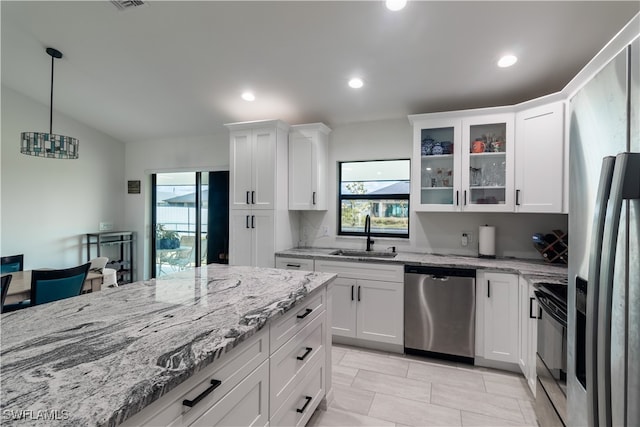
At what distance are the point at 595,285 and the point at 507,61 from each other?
2.55 metres

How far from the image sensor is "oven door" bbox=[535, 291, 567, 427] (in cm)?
150

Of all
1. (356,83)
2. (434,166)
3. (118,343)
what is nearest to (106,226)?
(356,83)

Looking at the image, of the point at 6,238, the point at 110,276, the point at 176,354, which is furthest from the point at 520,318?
the point at 6,238

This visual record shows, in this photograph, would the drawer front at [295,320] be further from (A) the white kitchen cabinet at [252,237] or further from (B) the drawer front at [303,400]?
(A) the white kitchen cabinet at [252,237]

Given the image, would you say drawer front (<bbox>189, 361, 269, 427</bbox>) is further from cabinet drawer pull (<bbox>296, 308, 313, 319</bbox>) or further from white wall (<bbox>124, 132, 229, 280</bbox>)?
white wall (<bbox>124, 132, 229, 280</bbox>)

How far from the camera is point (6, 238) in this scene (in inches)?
158

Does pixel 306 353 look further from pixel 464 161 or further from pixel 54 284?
pixel 464 161

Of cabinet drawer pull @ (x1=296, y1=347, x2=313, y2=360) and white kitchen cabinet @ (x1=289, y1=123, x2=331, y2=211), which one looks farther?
white kitchen cabinet @ (x1=289, y1=123, x2=331, y2=211)

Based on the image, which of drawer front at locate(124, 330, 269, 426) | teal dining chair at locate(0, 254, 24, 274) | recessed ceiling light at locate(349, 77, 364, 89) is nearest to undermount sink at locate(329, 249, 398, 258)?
recessed ceiling light at locate(349, 77, 364, 89)

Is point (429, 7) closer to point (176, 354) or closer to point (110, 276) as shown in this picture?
point (176, 354)

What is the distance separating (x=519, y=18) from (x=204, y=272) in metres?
2.91

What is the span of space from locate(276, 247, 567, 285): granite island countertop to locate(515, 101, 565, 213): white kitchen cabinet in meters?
0.51

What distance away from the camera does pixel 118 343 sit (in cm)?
103

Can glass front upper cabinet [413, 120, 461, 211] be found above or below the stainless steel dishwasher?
above
